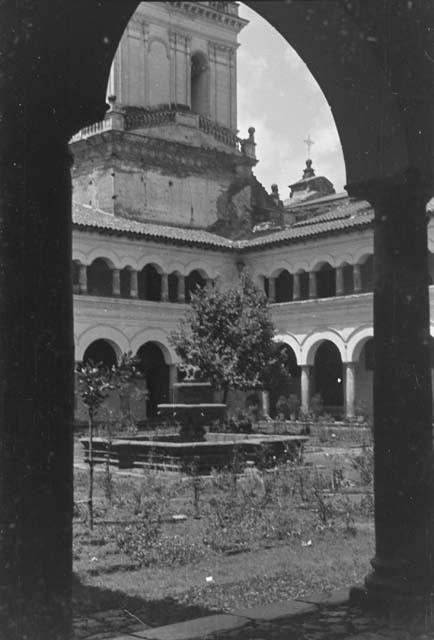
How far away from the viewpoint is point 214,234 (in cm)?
3550

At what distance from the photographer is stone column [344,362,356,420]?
1145 inches

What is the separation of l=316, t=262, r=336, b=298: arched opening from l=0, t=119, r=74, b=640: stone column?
28.0m

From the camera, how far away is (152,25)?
3534 cm

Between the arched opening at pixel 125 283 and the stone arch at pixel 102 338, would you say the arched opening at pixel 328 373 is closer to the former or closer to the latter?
the arched opening at pixel 125 283

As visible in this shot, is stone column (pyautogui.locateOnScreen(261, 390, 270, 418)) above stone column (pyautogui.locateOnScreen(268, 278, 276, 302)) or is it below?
below

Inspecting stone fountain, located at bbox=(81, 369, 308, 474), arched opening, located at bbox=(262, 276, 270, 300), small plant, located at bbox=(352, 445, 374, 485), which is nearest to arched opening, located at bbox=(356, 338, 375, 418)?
arched opening, located at bbox=(262, 276, 270, 300)

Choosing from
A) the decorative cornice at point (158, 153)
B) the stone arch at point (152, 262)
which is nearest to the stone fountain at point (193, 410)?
the stone arch at point (152, 262)

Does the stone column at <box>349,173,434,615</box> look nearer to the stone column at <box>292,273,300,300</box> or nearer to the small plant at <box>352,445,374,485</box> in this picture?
the small plant at <box>352,445,374,485</box>

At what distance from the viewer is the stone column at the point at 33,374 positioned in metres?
3.49

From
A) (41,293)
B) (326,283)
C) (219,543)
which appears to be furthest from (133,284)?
(41,293)

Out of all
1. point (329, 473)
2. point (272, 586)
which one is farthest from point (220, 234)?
point (272, 586)

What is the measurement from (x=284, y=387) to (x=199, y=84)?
14.8 m

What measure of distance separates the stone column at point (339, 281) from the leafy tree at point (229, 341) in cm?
382

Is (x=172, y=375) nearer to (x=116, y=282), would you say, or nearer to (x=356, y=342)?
(x=116, y=282)
